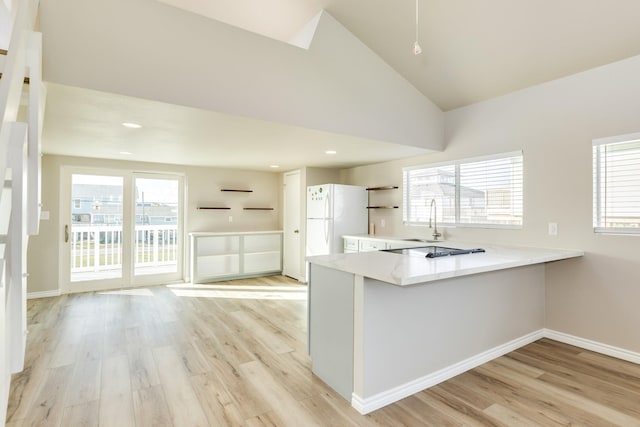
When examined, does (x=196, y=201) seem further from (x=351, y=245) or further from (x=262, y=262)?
(x=351, y=245)

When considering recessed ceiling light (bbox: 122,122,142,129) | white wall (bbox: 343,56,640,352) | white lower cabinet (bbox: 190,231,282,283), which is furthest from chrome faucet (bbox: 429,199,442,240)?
recessed ceiling light (bbox: 122,122,142,129)

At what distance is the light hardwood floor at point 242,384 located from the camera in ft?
6.64

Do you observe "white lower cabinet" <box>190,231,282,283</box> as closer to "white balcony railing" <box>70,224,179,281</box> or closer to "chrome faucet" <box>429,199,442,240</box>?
"white balcony railing" <box>70,224,179,281</box>

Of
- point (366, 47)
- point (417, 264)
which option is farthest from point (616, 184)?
point (366, 47)

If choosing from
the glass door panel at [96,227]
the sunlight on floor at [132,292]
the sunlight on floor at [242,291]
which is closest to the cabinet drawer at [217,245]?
the sunlight on floor at [242,291]

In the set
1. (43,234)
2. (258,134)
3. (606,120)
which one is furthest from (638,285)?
(43,234)

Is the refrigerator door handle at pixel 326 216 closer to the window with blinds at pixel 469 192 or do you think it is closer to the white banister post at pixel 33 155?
the window with blinds at pixel 469 192

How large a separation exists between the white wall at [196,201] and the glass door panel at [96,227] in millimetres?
198

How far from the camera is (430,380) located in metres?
2.39

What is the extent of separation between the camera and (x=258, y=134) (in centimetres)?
338

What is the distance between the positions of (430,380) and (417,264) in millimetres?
879

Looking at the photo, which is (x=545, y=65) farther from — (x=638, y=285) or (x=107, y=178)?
(x=107, y=178)

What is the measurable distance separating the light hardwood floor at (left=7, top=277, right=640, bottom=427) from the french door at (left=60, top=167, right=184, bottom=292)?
4.91ft

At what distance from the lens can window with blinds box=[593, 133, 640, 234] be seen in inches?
109
